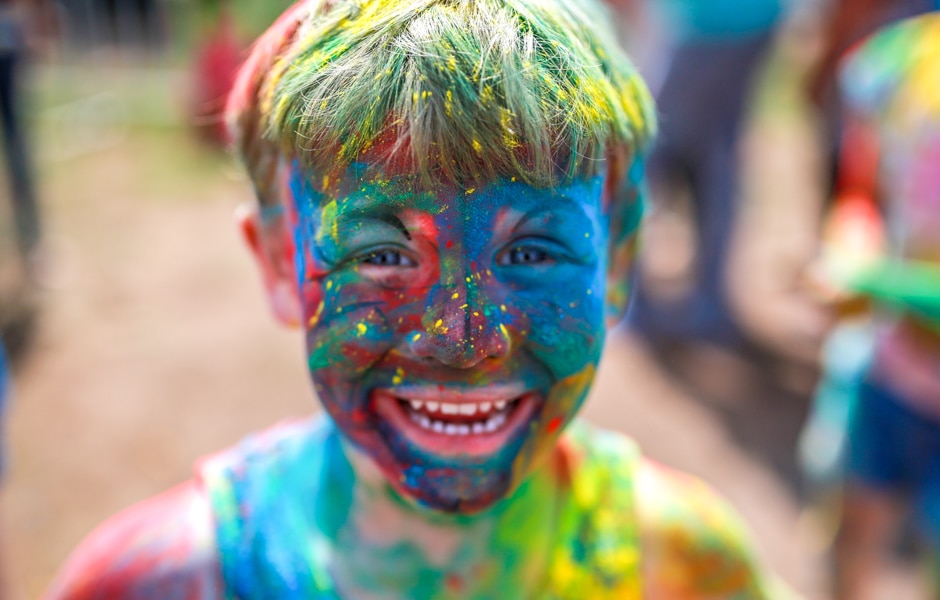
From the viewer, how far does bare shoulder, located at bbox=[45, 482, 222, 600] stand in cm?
119

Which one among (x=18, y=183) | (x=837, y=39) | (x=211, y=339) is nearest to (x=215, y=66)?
(x=18, y=183)

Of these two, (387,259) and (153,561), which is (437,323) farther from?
(153,561)

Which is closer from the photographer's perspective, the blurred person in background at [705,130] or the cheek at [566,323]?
the cheek at [566,323]

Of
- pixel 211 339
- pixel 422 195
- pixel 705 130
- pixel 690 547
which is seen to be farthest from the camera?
pixel 211 339

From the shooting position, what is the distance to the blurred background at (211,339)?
3.22 m

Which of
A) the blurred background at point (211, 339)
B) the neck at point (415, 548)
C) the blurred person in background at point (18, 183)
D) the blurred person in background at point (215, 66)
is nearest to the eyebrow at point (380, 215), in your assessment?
the neck at point (415, 548)

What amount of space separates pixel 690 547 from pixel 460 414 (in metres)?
0.49

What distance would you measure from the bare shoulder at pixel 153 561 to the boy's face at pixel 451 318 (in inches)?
11.6

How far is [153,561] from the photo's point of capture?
3.93 ft

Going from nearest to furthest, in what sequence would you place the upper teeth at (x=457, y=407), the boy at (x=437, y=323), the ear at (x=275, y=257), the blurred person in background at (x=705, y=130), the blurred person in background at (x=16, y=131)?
the boy at (x=437, y=323)
the upper teeth at (x=457, y=407)
the ear at (x=275, y=257)
the blurred person in background at (x=705, y=130)
the blurred person in background at (x=16, y=131)

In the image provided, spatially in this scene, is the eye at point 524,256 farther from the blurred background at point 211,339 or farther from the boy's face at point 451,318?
the blurred background at point 211,339

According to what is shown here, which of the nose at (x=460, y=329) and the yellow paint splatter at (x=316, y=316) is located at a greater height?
the yellow paint splatter at (x=316, y=316)

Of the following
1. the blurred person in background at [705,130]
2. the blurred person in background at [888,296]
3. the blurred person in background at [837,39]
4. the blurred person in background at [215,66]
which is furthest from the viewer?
the blurred person in background at [215,66]

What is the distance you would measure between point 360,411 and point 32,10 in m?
8.12
